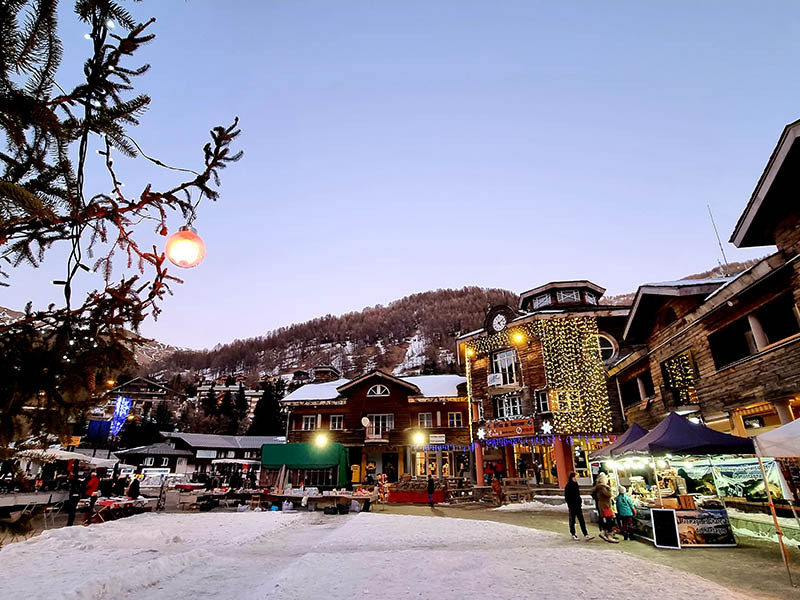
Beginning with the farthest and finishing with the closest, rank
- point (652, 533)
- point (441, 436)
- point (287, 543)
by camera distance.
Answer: point (441, 436)
point (287, 543)
point (652, 533)

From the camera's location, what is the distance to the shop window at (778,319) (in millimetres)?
12195

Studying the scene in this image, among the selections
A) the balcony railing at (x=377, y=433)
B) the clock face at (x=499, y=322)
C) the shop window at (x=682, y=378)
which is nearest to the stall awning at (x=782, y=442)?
the shop window at (x=682, y=378)

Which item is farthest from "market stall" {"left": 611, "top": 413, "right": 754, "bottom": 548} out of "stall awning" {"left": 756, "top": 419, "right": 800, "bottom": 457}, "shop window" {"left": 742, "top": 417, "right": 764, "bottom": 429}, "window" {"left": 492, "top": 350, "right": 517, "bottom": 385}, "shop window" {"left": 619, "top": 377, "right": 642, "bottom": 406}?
"window" {"left": 492, "top": 350, "right": 517, "bottom": 385}

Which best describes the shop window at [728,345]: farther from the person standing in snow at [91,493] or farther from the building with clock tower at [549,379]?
the person standing in snow at [91,493]

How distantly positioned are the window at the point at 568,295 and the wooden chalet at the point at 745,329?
37.6ft

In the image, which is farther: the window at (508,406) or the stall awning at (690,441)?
the window at (508,406)

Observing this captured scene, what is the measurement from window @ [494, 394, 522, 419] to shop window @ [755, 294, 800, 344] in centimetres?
1662

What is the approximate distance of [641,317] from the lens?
19.5 m

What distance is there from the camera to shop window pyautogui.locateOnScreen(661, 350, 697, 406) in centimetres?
1567

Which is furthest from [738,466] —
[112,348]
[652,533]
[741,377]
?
[112,348]

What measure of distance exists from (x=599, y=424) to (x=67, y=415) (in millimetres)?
27977

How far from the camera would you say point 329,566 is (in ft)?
28.3

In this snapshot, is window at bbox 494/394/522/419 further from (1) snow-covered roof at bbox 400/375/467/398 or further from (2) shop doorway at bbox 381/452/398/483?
(2) shop doorway at bbox 381/452/398/483

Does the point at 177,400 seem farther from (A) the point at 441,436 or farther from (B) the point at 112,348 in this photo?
(B) the point at 112,348
